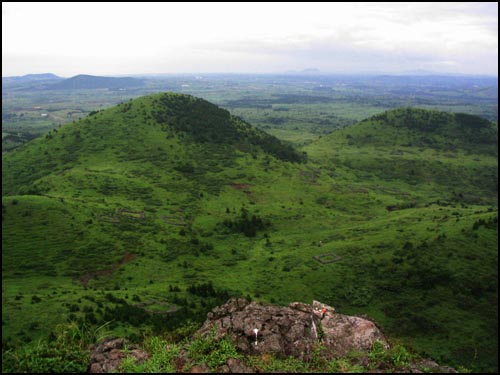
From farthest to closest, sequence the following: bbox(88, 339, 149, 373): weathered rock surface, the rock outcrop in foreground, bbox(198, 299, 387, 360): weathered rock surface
Result: bbox(198, 299, 387, 360): weathered rock surface, the rock outcrop in foreground, bbox(88, 339, 149, 373): weathered rock surface

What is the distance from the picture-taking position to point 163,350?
1755cm

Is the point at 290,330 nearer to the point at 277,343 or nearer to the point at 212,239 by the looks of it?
the point at 277,343

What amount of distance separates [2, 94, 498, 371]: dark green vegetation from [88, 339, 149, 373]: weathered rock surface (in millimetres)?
10549

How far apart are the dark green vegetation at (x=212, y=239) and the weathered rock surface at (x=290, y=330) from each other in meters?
15.4

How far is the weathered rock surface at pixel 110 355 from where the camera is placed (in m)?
16.2

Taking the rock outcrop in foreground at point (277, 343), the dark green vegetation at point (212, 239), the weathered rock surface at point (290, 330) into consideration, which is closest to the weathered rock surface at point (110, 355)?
the rock outcrop in foreground at point (277, 343)

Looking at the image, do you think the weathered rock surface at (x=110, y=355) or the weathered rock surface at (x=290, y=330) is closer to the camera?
the weathered rock surface at (x=110, y=355)

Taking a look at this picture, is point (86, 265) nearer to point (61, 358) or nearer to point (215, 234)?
point (215, 234)

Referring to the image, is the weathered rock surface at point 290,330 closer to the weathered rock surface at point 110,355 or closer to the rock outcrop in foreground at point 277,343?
the rock outcrop in foreground at point 277,343

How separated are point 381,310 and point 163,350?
1852 inches

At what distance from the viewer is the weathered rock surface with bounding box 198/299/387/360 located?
18.0 meters

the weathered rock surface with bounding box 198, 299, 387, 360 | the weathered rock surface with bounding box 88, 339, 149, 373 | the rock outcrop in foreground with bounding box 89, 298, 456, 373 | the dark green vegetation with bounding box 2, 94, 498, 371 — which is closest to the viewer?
the weathered rock surface with bounding box 88, 339, 149, 373

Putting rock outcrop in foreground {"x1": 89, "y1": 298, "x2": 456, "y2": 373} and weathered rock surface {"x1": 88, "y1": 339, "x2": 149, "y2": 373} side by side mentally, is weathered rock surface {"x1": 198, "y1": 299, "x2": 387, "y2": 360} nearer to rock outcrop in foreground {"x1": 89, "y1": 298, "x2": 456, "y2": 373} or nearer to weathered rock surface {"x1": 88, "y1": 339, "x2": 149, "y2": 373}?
rock outcrop in foreground {"x1": 89, "y1": 298, "x2": 456, "y2": 373}

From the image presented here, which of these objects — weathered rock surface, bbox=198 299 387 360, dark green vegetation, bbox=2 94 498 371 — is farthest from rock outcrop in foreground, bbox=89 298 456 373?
dark green vegetation, bbox=2 94 498 371
